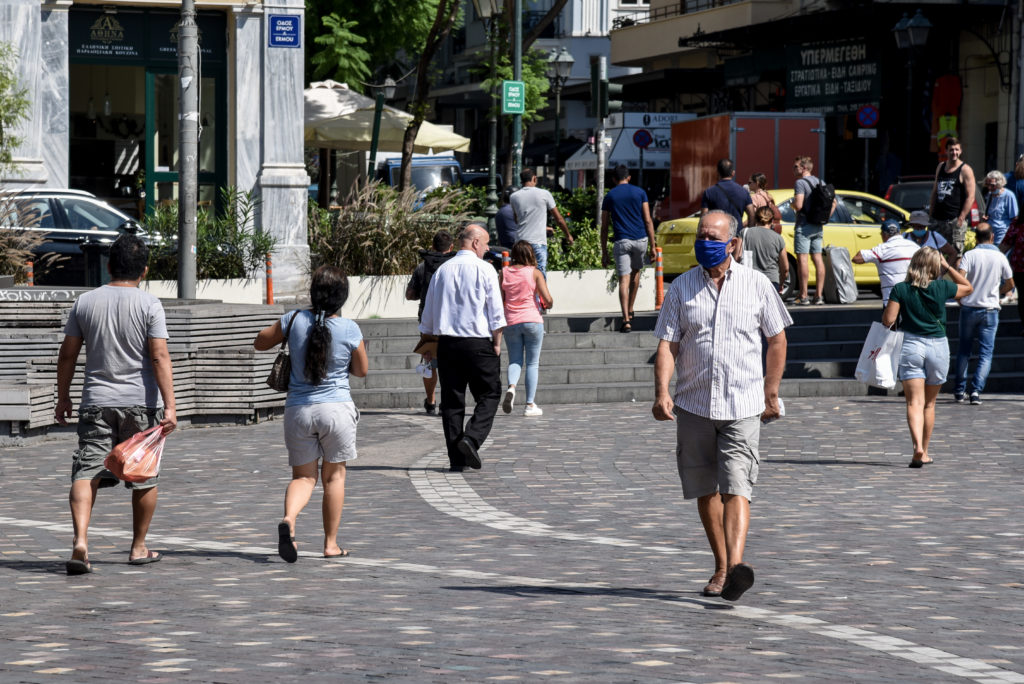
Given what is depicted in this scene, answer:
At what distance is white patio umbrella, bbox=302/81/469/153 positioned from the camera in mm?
30797

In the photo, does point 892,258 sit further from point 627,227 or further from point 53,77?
point 53,77

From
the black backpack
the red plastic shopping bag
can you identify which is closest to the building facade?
the black backpack

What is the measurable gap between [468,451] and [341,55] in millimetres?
25131

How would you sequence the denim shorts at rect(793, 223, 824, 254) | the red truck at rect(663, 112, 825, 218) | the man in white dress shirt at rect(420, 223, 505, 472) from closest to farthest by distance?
the man in white dress shirt at rect(420, 223, 505, 472), the denim shorts at rect(793, 223, 824, 254), the red truck at rect(663, 112, 825, 218)

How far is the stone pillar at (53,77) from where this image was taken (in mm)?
21812

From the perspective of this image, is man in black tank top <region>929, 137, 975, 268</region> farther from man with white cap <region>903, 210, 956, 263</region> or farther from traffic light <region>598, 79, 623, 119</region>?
traffic light <region>598, 79, 623, 119</region>

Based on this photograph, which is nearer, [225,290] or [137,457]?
[137,457]

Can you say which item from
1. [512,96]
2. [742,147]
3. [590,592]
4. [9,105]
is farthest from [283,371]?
[742,147]

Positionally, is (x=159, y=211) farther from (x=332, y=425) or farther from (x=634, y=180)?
(x=634, y=180)

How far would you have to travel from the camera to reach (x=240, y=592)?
7574 millimetres

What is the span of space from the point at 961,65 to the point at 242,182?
69.7 feet

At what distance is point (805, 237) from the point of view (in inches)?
860

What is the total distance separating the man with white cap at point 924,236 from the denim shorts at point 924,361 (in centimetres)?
448

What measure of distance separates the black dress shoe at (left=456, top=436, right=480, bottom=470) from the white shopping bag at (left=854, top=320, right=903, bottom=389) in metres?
3.19
